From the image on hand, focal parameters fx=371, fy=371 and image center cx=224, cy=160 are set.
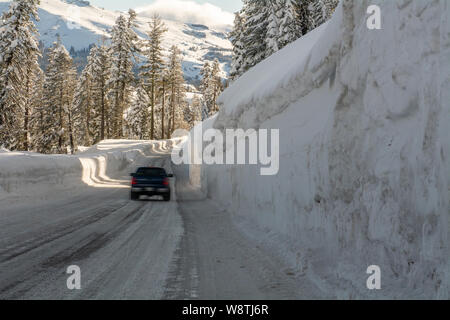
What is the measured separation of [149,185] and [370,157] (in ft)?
41.7

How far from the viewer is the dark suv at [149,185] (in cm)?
1623

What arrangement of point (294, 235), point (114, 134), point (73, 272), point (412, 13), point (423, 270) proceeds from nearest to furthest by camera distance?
point (423, 270), point (412, 13), point (73, 272), point (294, 235), point (114, 134)

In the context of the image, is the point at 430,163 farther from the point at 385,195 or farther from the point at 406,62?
the point at 406,62

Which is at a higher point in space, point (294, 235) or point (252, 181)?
point (252, 181)

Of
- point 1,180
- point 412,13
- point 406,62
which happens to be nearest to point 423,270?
point 406,62

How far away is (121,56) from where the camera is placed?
51406mm

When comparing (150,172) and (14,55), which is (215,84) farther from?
(150,172)

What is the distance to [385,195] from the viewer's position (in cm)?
443

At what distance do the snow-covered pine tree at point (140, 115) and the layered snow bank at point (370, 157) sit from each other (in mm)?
59030

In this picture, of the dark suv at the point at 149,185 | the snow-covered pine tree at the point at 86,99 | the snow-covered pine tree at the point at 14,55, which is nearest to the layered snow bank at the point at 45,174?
the dark suv at the point at 149,185

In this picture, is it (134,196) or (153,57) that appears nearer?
(134,196)

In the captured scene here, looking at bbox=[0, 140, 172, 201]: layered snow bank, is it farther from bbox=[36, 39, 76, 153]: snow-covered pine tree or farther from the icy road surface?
bbox=[36, 39, 76, 153]: snow-covered pine tree

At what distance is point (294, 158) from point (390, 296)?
393 centimetres

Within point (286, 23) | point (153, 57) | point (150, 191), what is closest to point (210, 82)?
point (153, 57)
